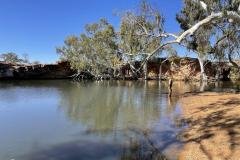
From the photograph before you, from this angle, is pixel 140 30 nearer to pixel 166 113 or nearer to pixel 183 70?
pixel 166 113

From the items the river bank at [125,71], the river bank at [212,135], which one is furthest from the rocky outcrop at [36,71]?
the river bank at [212,135]

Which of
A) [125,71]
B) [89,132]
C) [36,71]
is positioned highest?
[36,71]

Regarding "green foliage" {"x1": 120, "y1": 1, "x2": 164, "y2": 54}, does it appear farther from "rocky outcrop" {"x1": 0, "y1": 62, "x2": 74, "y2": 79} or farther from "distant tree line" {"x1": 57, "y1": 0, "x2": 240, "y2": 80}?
"rocky outcrop" {"x1": 0, "y1": 62, "x2": 74, "y2": 79}

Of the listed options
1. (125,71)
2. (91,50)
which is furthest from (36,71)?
(125,71)

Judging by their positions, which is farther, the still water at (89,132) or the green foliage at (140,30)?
the green foliage at (140,30)

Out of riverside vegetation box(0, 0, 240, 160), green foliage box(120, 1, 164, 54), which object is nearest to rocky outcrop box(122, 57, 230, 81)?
riverside vegetation box(0, 0, 240, 160)

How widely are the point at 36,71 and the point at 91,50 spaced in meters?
8.42

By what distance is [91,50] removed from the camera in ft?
160

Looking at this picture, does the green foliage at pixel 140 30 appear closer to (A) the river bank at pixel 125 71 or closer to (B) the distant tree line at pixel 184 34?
(B) the distant tree line at pixel 184 34

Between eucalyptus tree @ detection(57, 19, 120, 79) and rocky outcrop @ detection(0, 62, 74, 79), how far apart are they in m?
2.04

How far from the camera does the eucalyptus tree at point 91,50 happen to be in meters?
44.9

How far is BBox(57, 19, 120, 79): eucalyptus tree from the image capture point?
4490cm

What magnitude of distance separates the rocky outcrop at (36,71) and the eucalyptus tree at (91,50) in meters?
2.04

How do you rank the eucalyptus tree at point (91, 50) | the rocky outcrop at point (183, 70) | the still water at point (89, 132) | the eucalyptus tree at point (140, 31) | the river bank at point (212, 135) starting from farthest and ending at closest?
the rocky outcrop at point (183, 70) < the eucalyptus tree at point (91, 50) < the eucalyptus tree at point (140, 31) < the still water at point (89, 132) < the river bank at point (212, 135)
